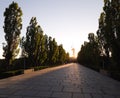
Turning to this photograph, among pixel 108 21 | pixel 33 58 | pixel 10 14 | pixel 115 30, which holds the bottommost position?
pixel 33 58

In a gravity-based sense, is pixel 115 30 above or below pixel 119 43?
above

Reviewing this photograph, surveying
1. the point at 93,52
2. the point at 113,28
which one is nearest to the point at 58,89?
the point at 113,28

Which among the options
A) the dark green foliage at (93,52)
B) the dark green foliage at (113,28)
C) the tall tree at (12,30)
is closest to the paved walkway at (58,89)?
the dark green foliage at (113,28)

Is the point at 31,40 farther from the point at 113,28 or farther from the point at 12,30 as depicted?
the point at 113,28

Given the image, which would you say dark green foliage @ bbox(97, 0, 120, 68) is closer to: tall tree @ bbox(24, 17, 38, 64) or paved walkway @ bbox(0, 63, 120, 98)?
paved walkway @ bbox(0, 63, 120, 98)

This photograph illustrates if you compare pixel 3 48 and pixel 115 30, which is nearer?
pixel 115 30

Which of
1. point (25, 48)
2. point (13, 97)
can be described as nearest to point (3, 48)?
point (25, 48)

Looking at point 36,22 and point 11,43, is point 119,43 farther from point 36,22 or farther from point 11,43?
point 36,22

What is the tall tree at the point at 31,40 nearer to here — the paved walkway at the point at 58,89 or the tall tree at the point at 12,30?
the tall tree at the point at 12,30

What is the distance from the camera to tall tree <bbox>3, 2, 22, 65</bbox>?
2408cm

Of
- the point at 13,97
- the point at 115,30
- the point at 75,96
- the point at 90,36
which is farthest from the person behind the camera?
the point at 90,36

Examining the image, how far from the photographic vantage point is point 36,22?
1404 inches

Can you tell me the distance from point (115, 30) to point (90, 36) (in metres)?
25.6

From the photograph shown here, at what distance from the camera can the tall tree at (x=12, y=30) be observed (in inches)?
948
